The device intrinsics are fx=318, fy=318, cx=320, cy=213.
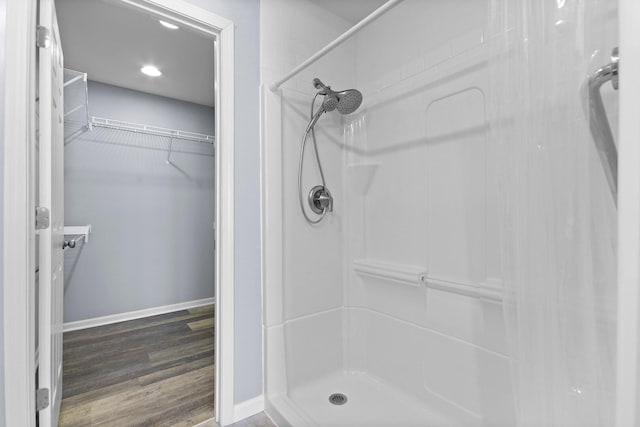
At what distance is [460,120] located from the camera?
1.49 m

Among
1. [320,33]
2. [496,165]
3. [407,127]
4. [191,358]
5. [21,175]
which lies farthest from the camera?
[191,358]

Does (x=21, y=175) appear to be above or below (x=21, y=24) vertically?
below

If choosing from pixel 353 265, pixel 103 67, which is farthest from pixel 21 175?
pixel 103 67

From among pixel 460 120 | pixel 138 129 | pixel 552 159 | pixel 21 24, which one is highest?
pixel 138 129

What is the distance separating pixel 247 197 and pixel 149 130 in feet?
7.31

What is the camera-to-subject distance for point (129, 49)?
2496 millimetres

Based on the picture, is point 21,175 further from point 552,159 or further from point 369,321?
point 369,321

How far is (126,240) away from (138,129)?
3.62 ft

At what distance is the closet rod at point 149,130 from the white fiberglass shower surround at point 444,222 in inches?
68.7

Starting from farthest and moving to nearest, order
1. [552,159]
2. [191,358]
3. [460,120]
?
[191,358], [460,120], [552,159]

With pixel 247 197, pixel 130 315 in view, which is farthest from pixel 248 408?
pixel 130 315

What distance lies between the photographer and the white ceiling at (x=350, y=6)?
1.93m

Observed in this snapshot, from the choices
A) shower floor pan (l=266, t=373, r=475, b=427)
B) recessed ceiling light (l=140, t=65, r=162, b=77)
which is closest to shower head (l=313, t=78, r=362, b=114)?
shower floor pan (l=266, t=373, r=475, b=427)

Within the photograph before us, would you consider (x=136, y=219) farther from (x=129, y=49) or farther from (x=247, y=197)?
(x=247, y=197)
